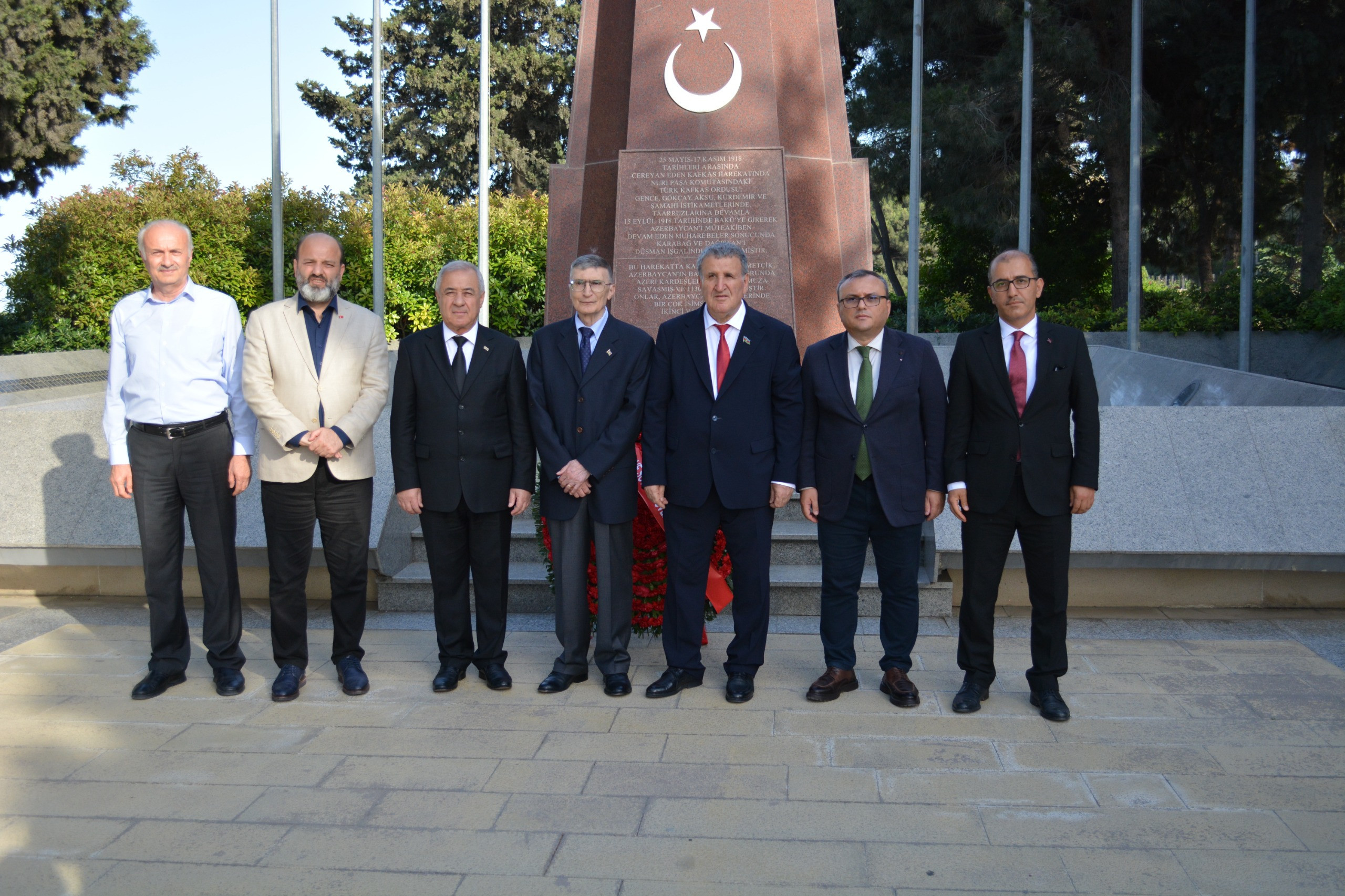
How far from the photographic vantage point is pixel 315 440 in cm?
428

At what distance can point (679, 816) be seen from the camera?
3258 millimetres

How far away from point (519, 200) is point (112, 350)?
1507cm

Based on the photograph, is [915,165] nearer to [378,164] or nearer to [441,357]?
[378,164]

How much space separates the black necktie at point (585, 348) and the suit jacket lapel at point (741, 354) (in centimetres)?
49

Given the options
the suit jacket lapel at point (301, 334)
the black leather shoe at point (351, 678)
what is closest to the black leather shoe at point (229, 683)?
the black leather shoe at point (351, 678)

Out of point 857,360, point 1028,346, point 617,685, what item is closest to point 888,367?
point 857,360

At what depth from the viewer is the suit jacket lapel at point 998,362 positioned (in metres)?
4.09

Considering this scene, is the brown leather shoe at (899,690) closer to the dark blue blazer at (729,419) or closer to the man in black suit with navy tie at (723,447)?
the man in black suit with navy tie at (723,447)

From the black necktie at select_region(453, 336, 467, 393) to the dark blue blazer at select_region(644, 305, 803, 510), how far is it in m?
0.75

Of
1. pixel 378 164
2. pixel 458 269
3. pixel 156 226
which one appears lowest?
pixel 458 269

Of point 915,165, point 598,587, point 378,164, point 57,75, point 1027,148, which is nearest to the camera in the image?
point 598,587

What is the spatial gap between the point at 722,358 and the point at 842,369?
0.47 meters

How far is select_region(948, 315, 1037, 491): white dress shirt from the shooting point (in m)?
4.11

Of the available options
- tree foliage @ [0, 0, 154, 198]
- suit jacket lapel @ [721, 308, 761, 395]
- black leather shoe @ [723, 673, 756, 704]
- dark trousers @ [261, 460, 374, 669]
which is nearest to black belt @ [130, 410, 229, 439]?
dark trousers @ [261, 460, 374, 669]
